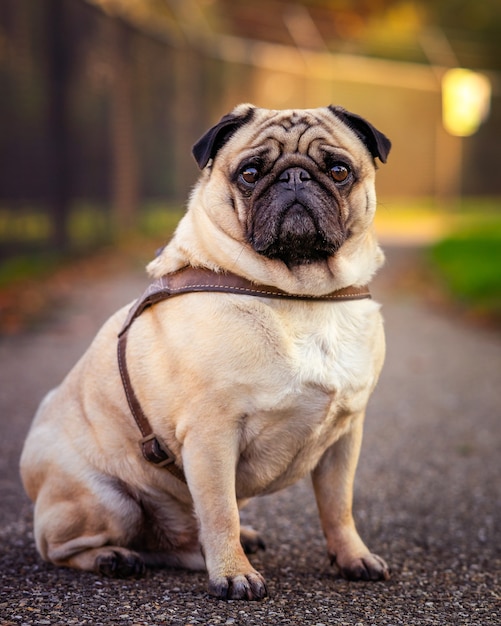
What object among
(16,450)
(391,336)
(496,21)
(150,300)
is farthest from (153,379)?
(496,21)

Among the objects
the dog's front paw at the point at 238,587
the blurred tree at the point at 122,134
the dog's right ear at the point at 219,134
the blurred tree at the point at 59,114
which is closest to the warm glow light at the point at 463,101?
the blurred tree at the point at 122,134

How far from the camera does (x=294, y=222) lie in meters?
3.11

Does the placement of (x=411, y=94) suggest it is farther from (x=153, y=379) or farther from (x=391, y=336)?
(x=153, y=379)

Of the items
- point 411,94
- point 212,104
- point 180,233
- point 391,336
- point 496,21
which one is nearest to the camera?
point 180,233

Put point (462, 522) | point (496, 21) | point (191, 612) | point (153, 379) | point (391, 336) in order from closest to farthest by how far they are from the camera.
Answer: point (191, 612) < point (153, 379) < point (462, 522) < point (391, 336) < point (496, 21)

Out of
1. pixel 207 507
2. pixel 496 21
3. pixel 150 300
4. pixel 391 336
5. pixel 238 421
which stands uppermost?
pixel 496 21

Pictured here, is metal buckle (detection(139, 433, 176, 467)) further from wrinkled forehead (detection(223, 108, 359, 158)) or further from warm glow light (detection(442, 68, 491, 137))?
warm glow light (detection(442, 68, 491, 137))

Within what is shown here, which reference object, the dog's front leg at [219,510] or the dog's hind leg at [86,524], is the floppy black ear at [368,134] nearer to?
the dog's front leg at [219,510]

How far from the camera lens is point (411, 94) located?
2189 cm

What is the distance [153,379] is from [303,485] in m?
1.61

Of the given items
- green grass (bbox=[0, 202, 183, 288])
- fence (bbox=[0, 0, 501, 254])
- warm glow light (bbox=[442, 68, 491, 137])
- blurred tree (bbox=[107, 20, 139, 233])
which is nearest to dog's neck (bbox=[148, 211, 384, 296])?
green grass (bbox=[0, 202, 183, 288])

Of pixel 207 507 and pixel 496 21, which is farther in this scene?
pixel 496 21

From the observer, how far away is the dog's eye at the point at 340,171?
10.7 ft

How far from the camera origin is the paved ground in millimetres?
2912
